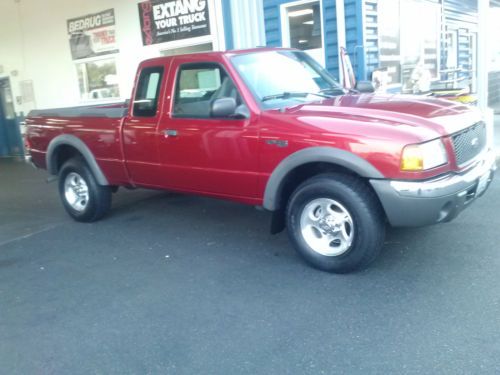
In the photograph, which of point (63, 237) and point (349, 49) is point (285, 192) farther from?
point (349, 49)

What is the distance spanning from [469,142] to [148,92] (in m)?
3.34

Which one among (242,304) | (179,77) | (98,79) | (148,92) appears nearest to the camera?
(242,304)

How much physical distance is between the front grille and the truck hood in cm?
6

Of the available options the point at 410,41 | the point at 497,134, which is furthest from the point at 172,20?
the point at 497,134

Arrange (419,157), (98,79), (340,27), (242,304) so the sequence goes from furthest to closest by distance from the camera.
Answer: (98,79)
(340,27)
(242,304)
(419,157)

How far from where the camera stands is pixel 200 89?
220 inches

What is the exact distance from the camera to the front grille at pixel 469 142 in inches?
171

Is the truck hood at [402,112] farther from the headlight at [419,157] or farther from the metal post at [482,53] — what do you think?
the metal post at [482,53]

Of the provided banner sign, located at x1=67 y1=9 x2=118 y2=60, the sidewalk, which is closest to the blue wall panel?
the sidewalk

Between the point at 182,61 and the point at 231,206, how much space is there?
2.22m

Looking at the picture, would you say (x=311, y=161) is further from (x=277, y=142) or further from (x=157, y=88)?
(x=157, y=88)

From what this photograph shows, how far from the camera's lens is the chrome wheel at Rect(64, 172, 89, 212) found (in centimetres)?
680

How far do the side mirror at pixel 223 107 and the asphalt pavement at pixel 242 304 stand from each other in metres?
1.41

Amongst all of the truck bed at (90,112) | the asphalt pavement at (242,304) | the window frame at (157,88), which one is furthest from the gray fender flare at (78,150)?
the window frame at (157,88)
